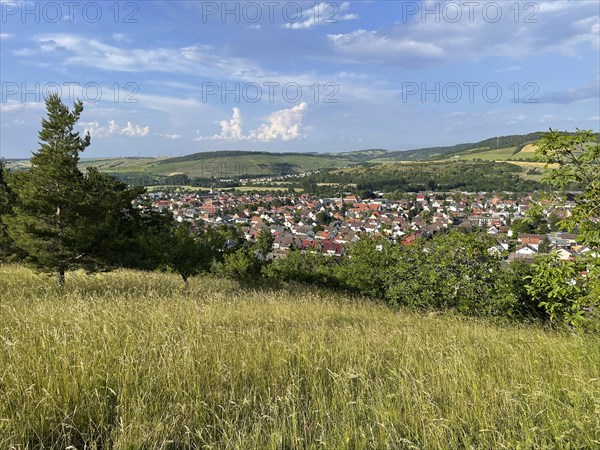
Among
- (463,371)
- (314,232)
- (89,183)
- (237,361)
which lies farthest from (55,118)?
(314,232)

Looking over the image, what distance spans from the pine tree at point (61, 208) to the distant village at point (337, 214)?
216ft

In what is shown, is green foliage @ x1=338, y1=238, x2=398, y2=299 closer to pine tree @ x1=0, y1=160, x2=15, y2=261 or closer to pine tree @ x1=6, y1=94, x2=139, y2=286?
pine tree @ x1=6, y1=94, x2=139, y2=286

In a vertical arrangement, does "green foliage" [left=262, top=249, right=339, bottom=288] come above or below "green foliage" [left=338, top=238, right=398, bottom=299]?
below

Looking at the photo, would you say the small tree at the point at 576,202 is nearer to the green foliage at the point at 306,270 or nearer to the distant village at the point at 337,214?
the green foliage at the point at 306,270

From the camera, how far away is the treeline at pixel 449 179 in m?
150

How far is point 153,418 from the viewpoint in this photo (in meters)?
2.21

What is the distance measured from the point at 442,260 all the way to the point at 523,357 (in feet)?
28.5

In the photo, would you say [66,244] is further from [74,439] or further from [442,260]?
[442,260]

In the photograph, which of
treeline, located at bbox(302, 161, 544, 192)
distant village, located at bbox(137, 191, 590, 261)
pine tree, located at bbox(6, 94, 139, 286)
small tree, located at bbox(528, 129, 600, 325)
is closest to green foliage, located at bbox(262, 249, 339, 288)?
pine tree, located at bbox(6, 94, 139, 286)

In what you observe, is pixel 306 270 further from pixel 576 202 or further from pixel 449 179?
pixel 449 179

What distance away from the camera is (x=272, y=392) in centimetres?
274

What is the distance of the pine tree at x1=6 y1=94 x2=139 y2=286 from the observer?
10.6 metres

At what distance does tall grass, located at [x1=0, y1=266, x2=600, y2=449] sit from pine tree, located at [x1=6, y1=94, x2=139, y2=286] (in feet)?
26.4

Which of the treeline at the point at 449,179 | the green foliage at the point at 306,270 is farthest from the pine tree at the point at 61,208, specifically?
the treeline at the point at 449,179
